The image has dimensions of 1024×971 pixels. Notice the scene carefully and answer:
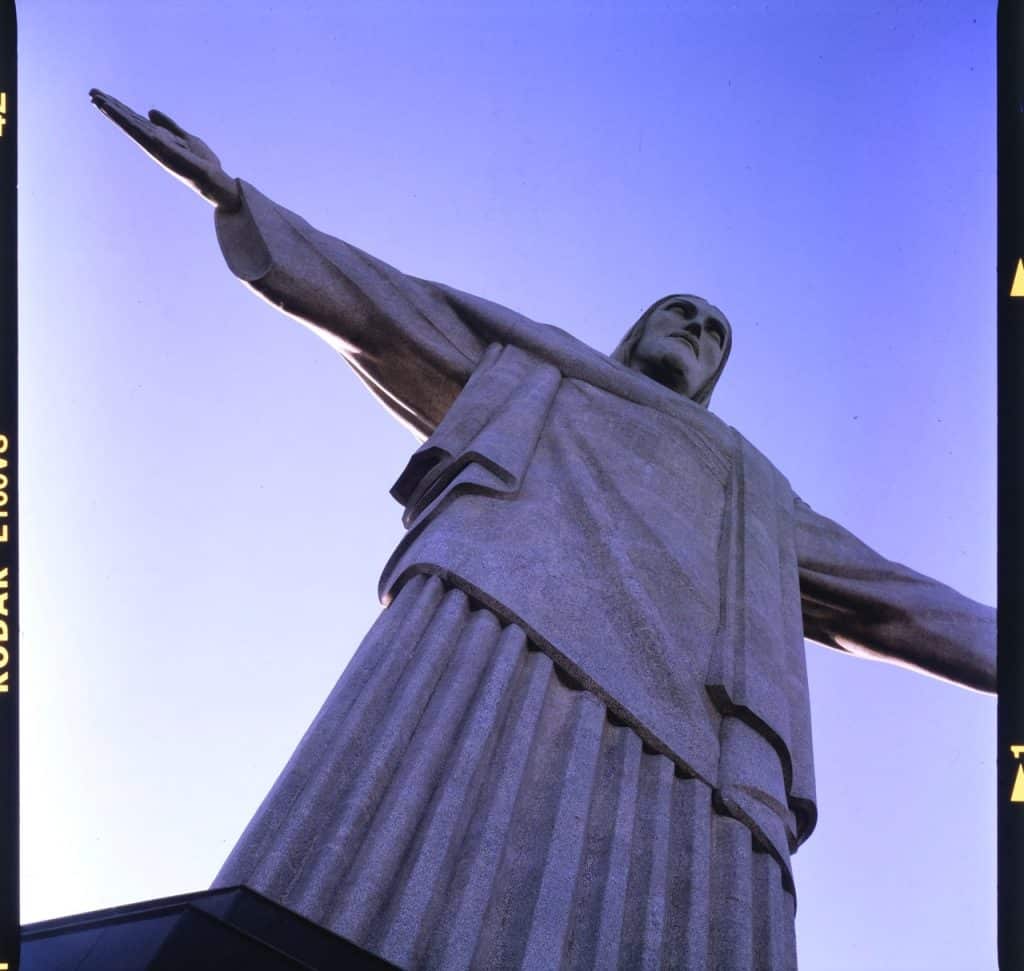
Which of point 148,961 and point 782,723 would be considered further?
point 782,723

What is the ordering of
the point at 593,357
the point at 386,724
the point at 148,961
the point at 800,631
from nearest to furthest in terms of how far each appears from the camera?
the point at 148,961, the point at 386,724, the point at 800,631, the point at 593,357

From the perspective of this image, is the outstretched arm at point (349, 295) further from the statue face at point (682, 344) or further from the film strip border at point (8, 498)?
the film strip border at point (8, 498)

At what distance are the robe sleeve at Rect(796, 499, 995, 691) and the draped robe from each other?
16 mm

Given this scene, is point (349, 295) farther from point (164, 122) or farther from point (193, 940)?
point (193, 940)

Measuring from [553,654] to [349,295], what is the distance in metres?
2.79

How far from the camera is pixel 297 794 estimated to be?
4941 millimetres

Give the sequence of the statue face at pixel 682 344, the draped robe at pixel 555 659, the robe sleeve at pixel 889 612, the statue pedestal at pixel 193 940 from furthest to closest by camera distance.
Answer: the statue face at pixel 682 344 → the robe sleeve at pixel 889 612 → the draped robe at pixel 555 659 → the statue pedestal at pixel 193 940

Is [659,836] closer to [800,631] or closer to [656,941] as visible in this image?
[656,941]

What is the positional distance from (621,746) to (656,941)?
2.91ft
